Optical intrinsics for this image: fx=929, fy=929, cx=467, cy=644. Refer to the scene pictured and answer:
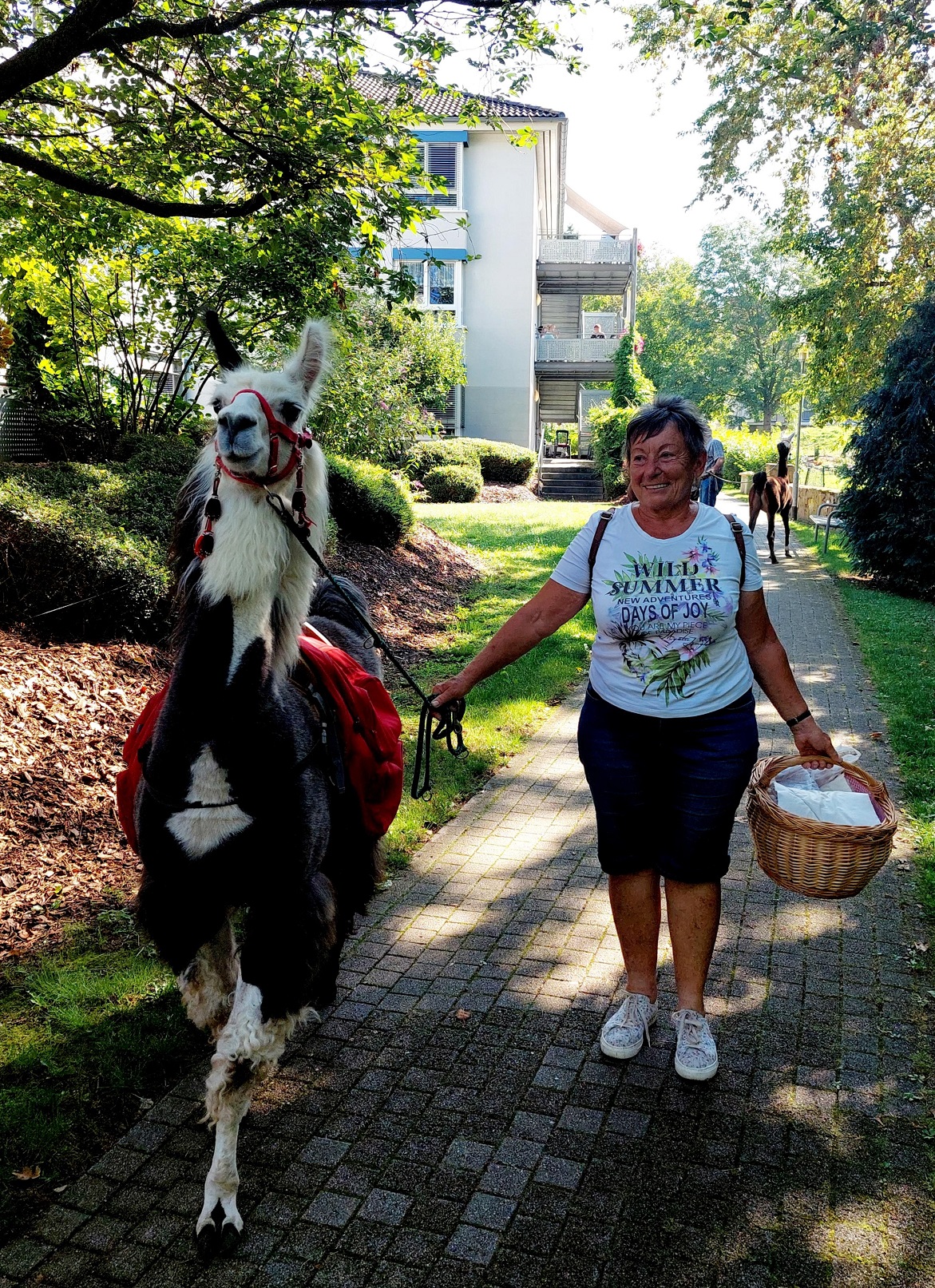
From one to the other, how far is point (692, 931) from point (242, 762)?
1795mm

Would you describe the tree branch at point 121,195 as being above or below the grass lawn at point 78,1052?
above

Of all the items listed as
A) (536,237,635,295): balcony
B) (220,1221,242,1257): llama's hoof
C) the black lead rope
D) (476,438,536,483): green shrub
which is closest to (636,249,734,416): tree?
(536,237,635,295): balcony

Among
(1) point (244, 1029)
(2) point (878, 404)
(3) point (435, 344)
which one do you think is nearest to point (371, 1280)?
(1) point (244, 1029)

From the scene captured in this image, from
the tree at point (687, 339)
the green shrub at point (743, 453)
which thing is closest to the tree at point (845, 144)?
the green shrub at point (743, 453)

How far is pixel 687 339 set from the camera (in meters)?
73.1

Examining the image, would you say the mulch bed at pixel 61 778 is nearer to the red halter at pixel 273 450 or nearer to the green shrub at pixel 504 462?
the red halter at pixel 273 450

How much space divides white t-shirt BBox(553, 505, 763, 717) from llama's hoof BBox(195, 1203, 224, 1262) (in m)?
1.98

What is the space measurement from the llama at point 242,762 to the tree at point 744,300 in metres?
75.8

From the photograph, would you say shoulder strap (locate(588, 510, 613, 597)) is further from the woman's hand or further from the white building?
the white building

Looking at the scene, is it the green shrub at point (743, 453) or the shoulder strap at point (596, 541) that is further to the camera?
→ the green shrub at point (743, 453)

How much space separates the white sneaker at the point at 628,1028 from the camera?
11.3 feet

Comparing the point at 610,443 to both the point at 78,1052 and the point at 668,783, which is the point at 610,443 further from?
the point at 78,1052

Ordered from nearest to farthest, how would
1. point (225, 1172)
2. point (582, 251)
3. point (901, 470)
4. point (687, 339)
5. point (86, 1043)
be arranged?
point (225, 1172), point (86, 1043), point (901, 470), point (582, 251), point (687, 339)

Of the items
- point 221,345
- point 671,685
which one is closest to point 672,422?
point 671,685
